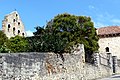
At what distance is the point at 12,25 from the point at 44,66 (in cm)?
5096

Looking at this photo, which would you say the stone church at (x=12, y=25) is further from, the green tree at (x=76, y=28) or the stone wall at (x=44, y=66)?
the stone wall at (x=44, y=66)

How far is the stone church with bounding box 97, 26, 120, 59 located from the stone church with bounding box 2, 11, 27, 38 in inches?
735

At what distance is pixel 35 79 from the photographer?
14.9m

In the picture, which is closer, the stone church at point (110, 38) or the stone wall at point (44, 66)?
the stone wall at point (44, 66)

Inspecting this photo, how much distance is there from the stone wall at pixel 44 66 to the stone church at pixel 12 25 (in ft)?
137

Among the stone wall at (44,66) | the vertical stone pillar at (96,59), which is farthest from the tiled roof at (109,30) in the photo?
the stone wall at (44,66)

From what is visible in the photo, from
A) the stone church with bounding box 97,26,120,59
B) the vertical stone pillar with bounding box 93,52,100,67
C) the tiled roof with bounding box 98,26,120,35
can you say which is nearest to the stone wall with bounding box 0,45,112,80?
the vertical stone pillar with bounding box 93,52,100,67

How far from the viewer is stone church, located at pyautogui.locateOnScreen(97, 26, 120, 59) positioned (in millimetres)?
56938

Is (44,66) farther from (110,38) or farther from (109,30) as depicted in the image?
(109,30)

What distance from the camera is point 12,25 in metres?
65.8

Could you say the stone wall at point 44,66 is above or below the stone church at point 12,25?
below

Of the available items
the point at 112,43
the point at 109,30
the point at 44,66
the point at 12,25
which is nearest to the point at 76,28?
the point at 109,30

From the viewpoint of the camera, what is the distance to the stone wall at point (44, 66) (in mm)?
12773

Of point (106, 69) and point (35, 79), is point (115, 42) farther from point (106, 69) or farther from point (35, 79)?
point (35, 79)
